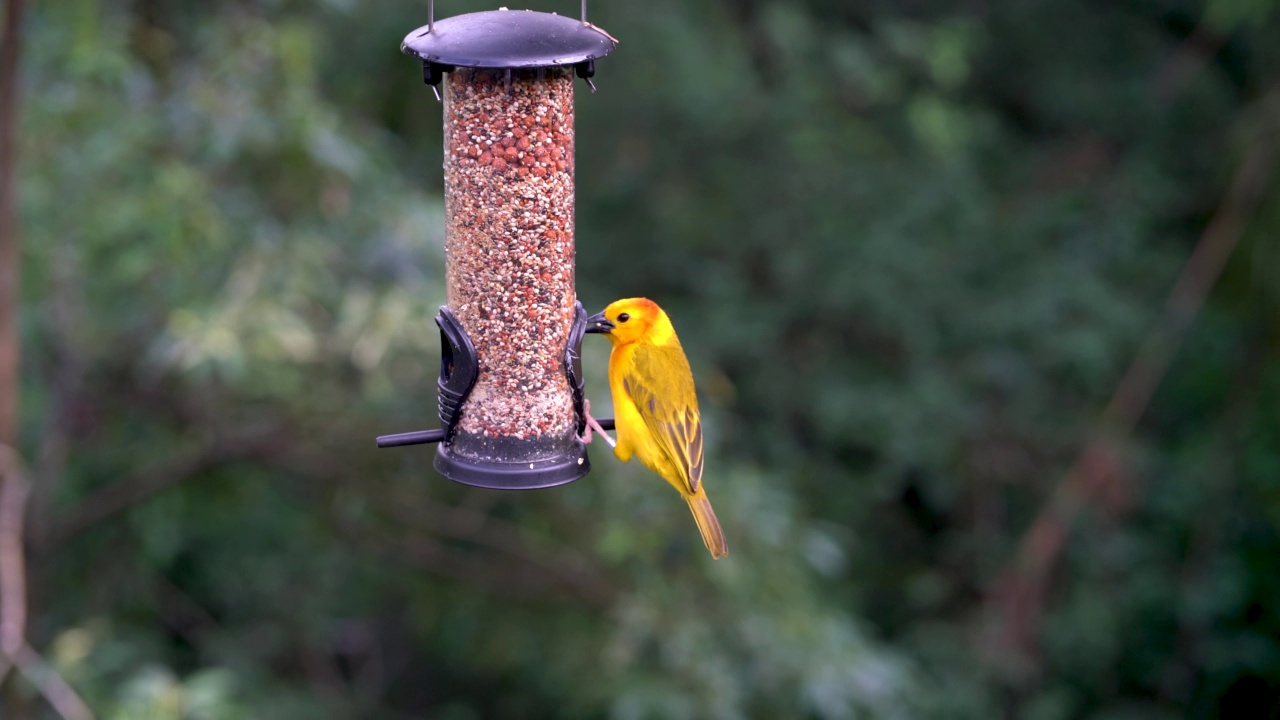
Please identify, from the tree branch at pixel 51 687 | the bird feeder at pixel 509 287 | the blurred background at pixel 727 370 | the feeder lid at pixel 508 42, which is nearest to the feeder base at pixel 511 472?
the bird feeder at pixel 509 287

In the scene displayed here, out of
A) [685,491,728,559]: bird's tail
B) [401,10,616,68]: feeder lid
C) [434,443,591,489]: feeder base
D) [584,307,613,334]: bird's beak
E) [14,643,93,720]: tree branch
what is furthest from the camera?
[14,643,93,720]: tree branch

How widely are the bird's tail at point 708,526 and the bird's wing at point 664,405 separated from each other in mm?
64

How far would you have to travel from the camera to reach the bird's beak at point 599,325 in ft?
13.8

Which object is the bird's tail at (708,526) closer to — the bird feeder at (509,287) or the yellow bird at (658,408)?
the yellow bird at (658,408)

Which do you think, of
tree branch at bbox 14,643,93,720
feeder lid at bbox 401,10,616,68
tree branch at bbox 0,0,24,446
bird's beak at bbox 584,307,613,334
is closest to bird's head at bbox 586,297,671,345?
bird's beak at bbox 584,307,613,334

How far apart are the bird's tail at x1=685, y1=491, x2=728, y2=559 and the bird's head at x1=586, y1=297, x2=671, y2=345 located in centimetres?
54

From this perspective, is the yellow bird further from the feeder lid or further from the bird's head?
the feeder lid

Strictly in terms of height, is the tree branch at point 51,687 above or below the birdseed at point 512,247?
below

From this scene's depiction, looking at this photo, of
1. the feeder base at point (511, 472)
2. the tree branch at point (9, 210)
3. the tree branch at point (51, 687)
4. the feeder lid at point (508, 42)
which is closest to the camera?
the feeder lid at point (508, 42)

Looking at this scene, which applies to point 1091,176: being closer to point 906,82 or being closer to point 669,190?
point 906,82

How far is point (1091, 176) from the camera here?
9.02 meters

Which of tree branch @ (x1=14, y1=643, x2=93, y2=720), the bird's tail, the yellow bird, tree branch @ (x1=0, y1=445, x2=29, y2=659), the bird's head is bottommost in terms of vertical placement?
tree branch @ (x1=14, y1=643, x2=93, y2=720)

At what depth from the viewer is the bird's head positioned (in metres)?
4.25

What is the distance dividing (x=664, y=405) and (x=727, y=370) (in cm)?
397
